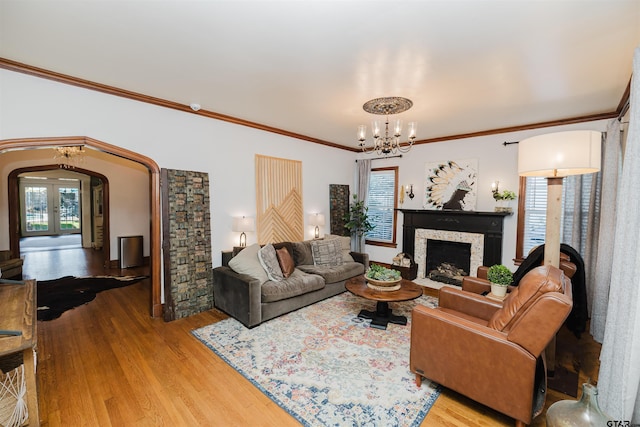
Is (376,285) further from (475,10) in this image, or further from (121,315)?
(121,315)

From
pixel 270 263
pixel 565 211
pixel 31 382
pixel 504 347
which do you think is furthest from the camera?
pixel 565 211

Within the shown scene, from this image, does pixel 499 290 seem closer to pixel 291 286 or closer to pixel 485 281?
pixel 485 281

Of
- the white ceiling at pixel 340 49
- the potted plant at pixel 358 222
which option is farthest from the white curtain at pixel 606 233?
the potted plant at pixel 358 222

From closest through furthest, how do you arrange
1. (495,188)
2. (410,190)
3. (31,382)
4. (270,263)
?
(31,382)
(270,263)
(495,188)
(410,190)

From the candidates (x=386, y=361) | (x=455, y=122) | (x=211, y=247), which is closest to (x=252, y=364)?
(x=386, y=361)

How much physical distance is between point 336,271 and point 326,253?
0.44m

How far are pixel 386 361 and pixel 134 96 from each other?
13.1ft

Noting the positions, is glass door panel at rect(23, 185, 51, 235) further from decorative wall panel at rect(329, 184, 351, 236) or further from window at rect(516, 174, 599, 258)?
window at rect(516, 174, 599, 258)

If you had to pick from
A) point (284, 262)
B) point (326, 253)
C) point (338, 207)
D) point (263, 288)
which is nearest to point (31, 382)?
point (263, 288)

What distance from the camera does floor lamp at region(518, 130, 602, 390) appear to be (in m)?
2.00

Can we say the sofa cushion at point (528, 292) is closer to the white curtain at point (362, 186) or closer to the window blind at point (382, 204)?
the window blind at point (382, 204)

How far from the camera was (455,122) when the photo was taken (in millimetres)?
4230

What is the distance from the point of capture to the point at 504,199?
454cm

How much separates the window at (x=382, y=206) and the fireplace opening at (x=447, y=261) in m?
0.86
